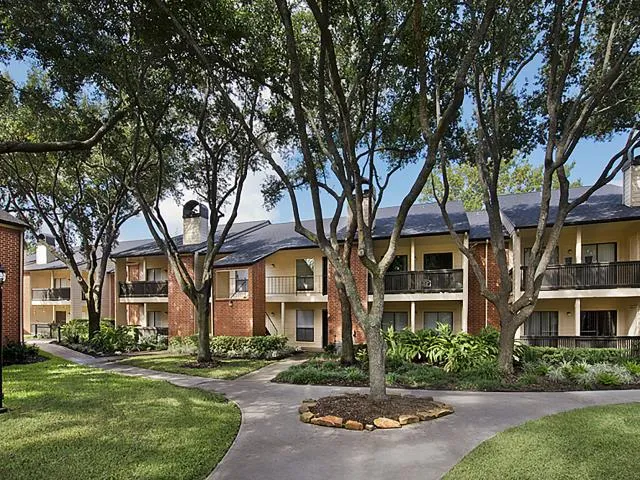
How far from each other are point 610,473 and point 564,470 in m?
0.47

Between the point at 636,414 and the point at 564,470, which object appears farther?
the point at 636,414

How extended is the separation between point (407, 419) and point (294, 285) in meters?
13.8

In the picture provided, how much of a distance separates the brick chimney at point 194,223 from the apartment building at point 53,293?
22.4 feet

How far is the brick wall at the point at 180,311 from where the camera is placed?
67.3 feet

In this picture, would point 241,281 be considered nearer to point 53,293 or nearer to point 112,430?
point 112,430

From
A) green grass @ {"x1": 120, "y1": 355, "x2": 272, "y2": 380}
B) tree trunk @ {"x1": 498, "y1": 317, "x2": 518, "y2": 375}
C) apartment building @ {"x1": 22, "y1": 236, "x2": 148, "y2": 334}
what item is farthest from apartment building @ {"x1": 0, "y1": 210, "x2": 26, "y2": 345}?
tree trunk @ {"x1": 498, "y1": 317, "x2": 518, "y2": 375}

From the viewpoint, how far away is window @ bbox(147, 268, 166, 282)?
25.0 m

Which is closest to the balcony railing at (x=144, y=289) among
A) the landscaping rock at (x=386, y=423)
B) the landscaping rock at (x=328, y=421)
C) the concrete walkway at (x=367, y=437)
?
the concrete walkway at (x=367, y=437)

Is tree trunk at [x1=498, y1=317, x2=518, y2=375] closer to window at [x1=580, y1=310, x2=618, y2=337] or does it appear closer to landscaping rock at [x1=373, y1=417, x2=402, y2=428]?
landscaping rock at [x1=373, y1=417, x2=402, y2=428]

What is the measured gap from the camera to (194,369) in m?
13.8

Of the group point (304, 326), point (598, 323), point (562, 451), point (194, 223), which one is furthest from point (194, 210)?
point (562, 451)

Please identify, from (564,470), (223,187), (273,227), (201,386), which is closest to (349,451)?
(564,470)

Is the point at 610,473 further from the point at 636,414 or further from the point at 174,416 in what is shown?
the point at 174,416

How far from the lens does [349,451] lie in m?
5.96
